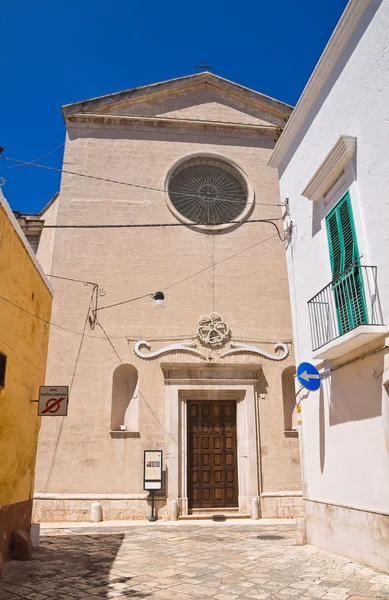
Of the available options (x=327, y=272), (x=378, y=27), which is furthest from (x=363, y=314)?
(x=378, y=27)

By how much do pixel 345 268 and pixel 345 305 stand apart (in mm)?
497

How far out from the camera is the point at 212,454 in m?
12.3

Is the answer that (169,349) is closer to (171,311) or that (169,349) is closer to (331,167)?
(171,311)

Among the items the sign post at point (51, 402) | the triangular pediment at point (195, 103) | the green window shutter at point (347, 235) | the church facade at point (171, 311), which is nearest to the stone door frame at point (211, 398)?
the church facade at point (171, 311)

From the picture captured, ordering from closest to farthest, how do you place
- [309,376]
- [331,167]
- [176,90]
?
[331,167]
[309,376]
[176,90]

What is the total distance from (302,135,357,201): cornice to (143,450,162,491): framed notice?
6.84 meters

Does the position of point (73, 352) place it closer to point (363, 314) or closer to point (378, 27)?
point (363, 314)

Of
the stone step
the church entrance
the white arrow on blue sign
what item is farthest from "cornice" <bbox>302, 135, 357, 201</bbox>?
the stone step

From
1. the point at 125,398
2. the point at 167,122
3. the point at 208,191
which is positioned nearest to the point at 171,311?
the point at 125,398

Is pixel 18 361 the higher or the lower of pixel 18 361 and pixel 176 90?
the lower

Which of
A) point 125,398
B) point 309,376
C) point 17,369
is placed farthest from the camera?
point 125,398

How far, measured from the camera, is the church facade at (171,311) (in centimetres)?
1173

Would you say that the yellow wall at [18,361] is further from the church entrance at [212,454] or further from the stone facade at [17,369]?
the church entrance at [212,454]

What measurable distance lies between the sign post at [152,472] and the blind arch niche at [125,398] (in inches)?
31.6
